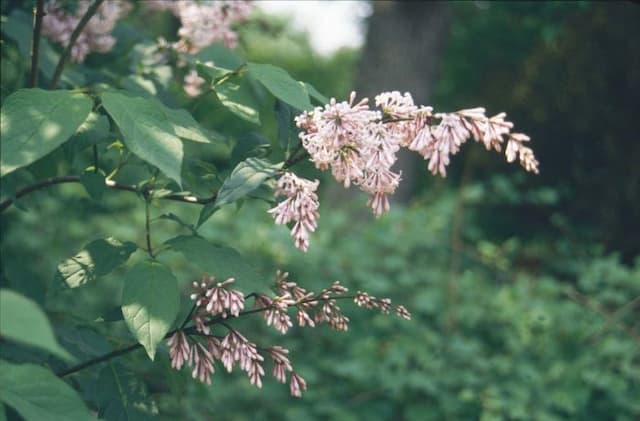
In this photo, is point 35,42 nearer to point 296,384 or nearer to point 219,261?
point 219,261

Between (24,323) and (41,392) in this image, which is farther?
(41,392)

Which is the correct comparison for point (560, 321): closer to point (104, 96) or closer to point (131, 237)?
point (131, 237)

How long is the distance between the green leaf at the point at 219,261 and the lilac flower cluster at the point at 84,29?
3.37 ft

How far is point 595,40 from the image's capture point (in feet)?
28.4

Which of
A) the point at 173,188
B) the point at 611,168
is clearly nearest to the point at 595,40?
the point at 611,168

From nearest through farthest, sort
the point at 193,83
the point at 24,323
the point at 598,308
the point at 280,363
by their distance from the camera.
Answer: the point at 24,323 → the point at 280,363 → the point at 193,83 → the point at 598,308

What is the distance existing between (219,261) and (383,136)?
1.21 ft

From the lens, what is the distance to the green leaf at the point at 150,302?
145 cm

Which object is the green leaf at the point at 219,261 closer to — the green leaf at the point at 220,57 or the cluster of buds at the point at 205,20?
the green leaf at the point at 220,57

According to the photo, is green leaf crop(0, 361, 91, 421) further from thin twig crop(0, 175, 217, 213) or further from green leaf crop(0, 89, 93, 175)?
thin twig crop(0, 175, 217, 213)

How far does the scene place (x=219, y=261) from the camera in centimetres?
157

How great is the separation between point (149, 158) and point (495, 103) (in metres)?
9.02

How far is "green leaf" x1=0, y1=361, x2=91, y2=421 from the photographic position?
116 cm

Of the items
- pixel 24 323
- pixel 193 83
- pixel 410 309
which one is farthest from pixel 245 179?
pixel 410 309
